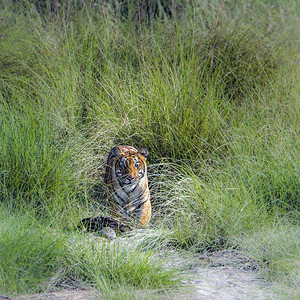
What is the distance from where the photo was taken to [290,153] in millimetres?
4164

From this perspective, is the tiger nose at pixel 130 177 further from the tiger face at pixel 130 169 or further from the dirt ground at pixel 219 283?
the dirt ground at pixel 219 283

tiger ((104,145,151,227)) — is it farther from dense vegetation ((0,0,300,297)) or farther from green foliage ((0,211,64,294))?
green foliage ((0,211,64,294))

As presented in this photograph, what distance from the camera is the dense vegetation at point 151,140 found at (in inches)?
119

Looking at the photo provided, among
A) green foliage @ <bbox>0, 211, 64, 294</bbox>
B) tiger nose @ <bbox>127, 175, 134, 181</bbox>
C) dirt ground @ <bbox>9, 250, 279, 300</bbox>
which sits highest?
tiger nose @ <bbox>127, 175, 134, 181</bbox>

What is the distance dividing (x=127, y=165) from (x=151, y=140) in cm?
81

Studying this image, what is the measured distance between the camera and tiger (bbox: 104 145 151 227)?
3723 mm

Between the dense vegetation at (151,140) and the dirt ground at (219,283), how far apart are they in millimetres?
83

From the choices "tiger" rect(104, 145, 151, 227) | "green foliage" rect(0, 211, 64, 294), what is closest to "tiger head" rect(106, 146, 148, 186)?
"tiger" rect(104, 145, 151, 227)

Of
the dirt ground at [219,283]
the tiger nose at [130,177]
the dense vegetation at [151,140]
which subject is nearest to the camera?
the dirt ground at [219,283]

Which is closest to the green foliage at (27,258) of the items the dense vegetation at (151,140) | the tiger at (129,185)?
the dense vegetation at (151,140)

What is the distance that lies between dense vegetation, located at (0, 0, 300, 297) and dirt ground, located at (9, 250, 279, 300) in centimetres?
8

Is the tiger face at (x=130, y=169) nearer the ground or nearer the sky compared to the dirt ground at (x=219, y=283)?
nearer the sky

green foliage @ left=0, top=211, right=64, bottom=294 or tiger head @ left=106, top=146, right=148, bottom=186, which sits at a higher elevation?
tiger head @ left=106, top=146, right=148, bottom=186

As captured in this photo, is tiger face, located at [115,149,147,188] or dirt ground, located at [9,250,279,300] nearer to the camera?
dirt ground, located at [9,250,279,300]
